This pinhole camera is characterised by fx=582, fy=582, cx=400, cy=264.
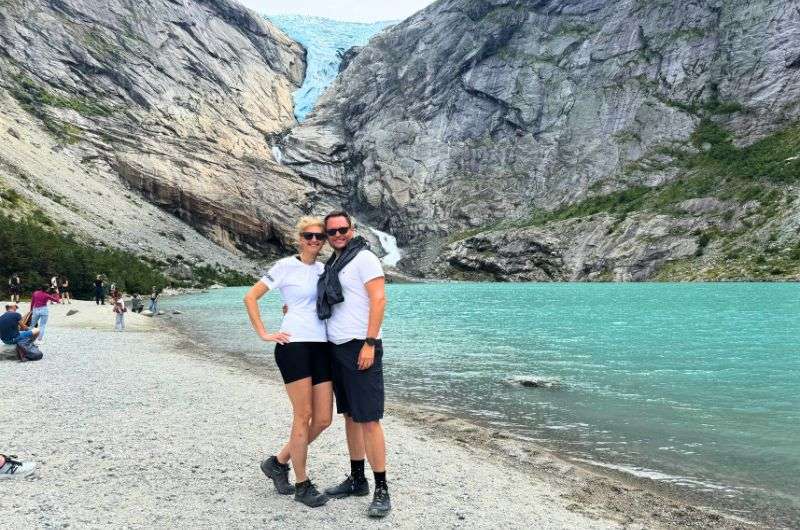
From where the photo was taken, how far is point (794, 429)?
40.3 feet

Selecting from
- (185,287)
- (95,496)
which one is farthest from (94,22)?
(95,496)

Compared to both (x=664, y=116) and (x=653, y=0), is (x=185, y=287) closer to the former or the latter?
(x=664, y=116)

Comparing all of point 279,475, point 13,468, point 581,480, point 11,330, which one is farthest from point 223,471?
point 11,330

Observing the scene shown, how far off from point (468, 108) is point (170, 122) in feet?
254

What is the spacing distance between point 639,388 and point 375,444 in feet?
41.0

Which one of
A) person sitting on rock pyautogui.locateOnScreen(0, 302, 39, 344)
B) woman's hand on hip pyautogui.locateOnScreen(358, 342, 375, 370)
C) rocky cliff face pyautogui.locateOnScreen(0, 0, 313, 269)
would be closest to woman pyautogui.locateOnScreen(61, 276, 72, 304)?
rocky cliff face pyautogui.locateOnScreen(0, 0, 313, 269)

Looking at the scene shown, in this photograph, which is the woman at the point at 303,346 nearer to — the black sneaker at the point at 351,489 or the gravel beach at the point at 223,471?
the black sneaker at the point at 351,489

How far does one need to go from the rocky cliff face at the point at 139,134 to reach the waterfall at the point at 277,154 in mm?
3965

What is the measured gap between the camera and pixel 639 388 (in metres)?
16.8

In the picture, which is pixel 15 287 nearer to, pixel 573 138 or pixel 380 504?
pixel 380 504

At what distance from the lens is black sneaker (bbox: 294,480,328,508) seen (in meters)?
6.83

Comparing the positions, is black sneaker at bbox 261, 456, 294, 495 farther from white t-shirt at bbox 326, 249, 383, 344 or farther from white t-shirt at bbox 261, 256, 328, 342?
white t-shirt at bbox 326, 249, 383, 344

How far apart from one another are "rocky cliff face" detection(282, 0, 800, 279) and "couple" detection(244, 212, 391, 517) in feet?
332

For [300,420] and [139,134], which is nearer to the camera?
[300,420]
